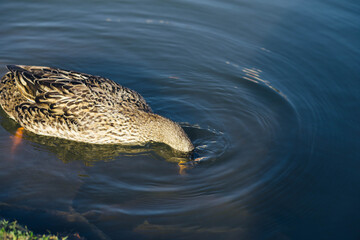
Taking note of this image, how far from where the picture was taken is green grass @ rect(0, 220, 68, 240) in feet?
15.2

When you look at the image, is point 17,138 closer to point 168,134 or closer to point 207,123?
point 168,134

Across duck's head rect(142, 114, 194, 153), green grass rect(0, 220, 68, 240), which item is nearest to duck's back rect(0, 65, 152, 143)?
duck's head rect(142, 114, 194, 153)

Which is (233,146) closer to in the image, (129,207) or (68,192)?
(129,207)

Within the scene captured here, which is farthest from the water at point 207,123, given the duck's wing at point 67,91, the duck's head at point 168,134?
the duck's wing at point 67,91

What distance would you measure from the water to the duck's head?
260mm

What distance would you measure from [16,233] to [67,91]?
2889mm

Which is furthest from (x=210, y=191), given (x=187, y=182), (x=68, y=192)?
(x=68, y=192)

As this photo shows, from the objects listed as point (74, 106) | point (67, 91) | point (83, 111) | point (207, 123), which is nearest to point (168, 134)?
point (207, 123)

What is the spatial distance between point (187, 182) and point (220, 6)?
7.10 metres

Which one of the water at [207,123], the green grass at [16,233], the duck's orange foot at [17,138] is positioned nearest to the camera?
the green grass at [16,233]

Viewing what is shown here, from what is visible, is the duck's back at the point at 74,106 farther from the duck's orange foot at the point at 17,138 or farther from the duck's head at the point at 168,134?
the duck's head at the point at 168,134

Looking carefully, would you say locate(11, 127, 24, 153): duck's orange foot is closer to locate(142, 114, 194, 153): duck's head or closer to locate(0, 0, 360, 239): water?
locate(0, 0, 360, 239): water

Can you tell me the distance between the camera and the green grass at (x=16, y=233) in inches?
Result: 182

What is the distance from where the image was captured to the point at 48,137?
24.2 ft
